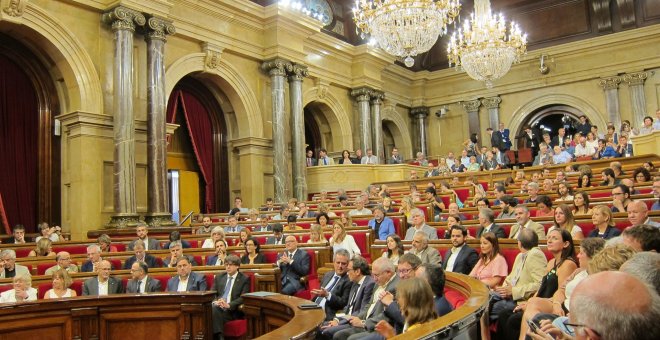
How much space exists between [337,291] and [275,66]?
9102mm

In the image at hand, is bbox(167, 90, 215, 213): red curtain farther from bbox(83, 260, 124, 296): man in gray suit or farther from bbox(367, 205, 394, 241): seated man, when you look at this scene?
bbox(83, 260, 124, 296): man in gray suit

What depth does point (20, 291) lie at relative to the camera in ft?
16.3

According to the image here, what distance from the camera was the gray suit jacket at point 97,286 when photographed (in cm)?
532

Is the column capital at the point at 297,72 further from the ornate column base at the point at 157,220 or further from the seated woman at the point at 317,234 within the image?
the seated woman at the point at 317,234

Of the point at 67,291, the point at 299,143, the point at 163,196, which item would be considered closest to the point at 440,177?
the point at 299,143

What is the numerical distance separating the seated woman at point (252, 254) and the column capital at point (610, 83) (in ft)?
43.6

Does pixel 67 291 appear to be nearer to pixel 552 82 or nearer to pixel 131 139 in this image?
pixel 131 139

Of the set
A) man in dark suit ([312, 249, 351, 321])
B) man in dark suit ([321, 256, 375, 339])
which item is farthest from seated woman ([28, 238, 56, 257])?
man in dark suit ([321, 256, 375, 339])

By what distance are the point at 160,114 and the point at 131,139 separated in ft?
2.72

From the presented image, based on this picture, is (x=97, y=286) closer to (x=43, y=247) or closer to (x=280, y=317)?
(x=43, y=247)

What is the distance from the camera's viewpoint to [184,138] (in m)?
12.8

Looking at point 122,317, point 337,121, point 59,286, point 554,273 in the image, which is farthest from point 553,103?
point 122,317

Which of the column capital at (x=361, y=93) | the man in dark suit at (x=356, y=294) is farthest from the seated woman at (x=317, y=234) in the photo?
the column capital at (x=361, y=93)

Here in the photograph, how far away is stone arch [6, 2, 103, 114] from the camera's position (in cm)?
925
